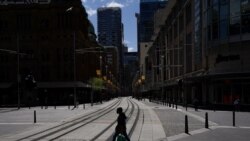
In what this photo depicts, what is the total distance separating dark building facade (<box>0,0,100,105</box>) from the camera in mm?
101000

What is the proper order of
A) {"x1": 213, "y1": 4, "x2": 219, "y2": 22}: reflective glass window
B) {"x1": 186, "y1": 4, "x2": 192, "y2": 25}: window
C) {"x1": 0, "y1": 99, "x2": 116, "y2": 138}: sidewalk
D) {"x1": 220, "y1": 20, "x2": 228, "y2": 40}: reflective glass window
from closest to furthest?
{"x1": 0, "y1": 99, "x2": 116, "y2": 138}: sidewalk, {"x1": 220, "y1": 20, "x2": 228, "y2": 40}: reflective glass window, {"x1": 213, "y1": 4, "x2": 219, "y2": 22}: reflective glass window, {"x1": 186, "y1": 4, "x2": 192, "y2": 25}: window

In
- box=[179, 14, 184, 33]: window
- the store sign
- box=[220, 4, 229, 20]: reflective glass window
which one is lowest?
box=[220, 4, 229, 20]: reflective glass window

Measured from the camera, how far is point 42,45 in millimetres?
103375

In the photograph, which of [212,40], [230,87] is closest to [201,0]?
[212,40]

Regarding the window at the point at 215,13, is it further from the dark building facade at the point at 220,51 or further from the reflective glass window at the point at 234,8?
the reflective glass window at the point at 234,8

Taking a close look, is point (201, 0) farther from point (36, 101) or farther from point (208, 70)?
point (36, 101)

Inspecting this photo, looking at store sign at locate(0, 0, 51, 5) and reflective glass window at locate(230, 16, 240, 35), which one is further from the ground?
store sign at locate(0, 0, 51, 5)

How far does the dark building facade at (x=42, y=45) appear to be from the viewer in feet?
331

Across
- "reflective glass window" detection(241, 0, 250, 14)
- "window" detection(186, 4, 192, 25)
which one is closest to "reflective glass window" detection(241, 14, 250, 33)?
"reflective glass window" detection(241, 0, 250, 14)

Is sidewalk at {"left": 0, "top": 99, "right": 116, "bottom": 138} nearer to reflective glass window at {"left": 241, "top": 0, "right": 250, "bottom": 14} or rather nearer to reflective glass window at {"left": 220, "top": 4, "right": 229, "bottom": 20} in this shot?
reflective glass window at {"left": 220, "top": 4, "right": 229, "bottom": 20}

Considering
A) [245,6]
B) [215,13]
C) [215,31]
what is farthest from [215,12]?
[245,6]

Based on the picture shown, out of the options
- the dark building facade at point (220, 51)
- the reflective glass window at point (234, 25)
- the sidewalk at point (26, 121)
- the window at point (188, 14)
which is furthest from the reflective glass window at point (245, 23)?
the window at point (188, 14)

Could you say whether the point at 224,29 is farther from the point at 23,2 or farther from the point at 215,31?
the point at 23,2

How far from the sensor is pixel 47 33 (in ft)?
340
